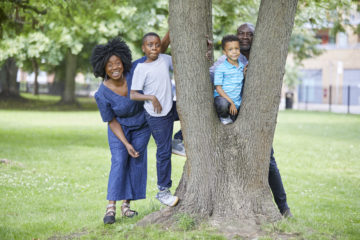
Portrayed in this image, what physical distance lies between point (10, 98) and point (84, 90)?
19.7 m

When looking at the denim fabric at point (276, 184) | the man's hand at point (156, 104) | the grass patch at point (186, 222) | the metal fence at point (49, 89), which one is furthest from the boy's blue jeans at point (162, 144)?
the metal fence at point (49, 89)

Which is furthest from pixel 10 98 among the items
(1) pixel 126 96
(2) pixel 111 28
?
(1) pixel 126 96

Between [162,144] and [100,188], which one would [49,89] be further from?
[162,144]

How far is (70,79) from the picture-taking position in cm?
3450

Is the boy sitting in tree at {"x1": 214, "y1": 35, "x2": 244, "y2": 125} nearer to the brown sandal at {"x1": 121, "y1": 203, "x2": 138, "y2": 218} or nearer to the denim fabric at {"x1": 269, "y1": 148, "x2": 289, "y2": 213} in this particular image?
the denim fabric at {"x1": 269, "y1": 148, "x2": 289, "y2": 213}

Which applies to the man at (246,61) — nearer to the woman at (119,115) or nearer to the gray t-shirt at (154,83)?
the gray t-shirt at (154,83)

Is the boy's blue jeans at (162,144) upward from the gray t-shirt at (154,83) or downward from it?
downward

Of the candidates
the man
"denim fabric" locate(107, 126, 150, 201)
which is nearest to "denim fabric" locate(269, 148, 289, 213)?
the man

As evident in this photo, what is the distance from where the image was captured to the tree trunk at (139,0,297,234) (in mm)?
5004

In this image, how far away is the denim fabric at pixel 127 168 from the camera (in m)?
5.86

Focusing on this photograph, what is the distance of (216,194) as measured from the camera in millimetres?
5199

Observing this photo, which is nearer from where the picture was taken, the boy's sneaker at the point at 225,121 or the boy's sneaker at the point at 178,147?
the boy's sneaker at the point at 225,121

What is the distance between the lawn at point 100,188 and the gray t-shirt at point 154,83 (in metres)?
1.13

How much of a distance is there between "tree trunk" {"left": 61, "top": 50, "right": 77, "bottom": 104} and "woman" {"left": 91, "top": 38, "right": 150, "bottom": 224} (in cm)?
2759
